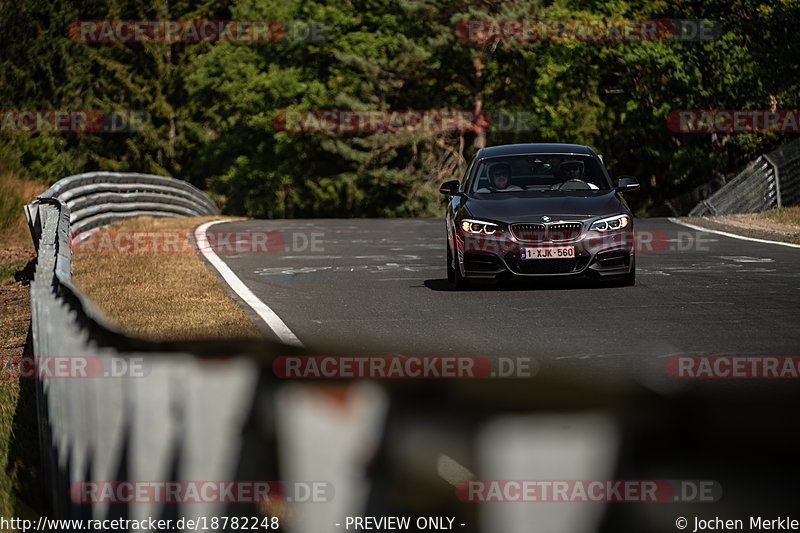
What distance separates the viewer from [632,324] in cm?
980

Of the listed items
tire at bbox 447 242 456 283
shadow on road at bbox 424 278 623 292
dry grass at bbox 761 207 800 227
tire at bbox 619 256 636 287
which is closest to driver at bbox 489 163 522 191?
tire at bbox 447 242 456 283

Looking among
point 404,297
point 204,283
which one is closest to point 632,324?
point 404,297

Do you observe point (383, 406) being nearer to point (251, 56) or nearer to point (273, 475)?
point (273, 475)

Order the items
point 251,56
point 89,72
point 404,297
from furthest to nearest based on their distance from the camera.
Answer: point 89,72
point 251,56
point 404,297

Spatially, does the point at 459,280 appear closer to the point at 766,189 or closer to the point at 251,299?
the point at 251,299

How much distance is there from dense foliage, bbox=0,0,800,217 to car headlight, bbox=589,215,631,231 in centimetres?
3045

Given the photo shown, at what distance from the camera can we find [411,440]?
2.29 metres

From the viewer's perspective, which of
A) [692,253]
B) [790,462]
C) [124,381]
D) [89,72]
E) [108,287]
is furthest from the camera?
[89,72]

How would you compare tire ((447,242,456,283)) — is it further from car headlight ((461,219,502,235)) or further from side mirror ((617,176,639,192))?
side mirror ((617,176,639,192))

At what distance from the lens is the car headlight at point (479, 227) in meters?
12.6

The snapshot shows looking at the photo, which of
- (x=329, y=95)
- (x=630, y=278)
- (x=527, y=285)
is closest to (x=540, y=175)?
(x=527, y=285)

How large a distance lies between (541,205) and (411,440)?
10.7 m

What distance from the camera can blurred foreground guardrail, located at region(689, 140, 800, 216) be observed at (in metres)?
28.2

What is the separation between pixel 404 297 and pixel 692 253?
634 cm
